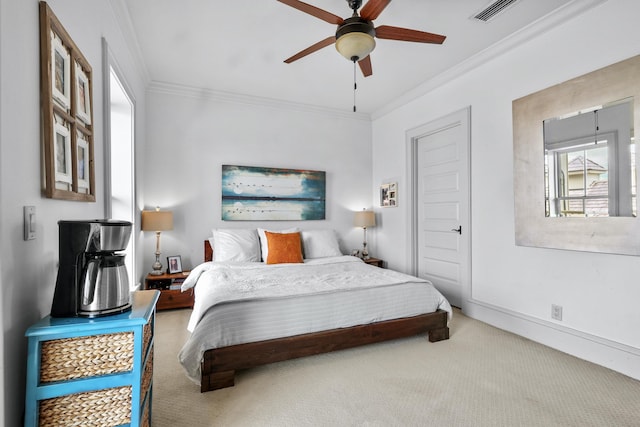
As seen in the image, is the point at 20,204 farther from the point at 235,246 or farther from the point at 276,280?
the point at 235,246

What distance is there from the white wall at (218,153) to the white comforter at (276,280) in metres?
1.00

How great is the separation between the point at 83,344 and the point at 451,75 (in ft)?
13.2

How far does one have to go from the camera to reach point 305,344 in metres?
2.32

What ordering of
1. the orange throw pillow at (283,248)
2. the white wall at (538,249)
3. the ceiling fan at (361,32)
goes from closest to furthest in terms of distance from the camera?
1. the ceiling fan at (361,32)
2. the white wall at (538,249)
3. the orange throw pillow at (283,248)

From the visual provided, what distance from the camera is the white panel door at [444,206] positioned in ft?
12.0

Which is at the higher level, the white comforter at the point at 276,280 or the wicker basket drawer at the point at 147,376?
the white comforter at the point at 276,280

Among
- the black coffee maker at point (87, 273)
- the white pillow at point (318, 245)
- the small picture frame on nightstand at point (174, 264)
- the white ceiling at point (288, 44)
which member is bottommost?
the small picture frame on nightstand at point (174, 264)

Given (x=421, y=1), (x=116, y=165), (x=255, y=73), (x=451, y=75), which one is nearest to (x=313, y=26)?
(x=421, y=1)

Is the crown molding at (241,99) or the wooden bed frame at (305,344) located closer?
the wooden bed frame at (305,344)

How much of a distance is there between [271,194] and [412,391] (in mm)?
3224

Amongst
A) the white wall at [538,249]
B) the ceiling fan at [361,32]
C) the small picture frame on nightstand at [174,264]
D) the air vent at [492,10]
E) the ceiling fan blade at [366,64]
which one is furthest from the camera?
the small picture frame on nightstand at [174,264]

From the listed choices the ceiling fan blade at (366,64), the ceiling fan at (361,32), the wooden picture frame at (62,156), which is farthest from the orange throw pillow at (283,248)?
the wooden picture frame at (62,156)

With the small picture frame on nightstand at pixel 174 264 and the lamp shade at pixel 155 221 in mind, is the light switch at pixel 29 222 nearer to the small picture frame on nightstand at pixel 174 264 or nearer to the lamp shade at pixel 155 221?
the lamp shade at pixel 155 221

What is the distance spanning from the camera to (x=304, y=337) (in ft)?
7.64
